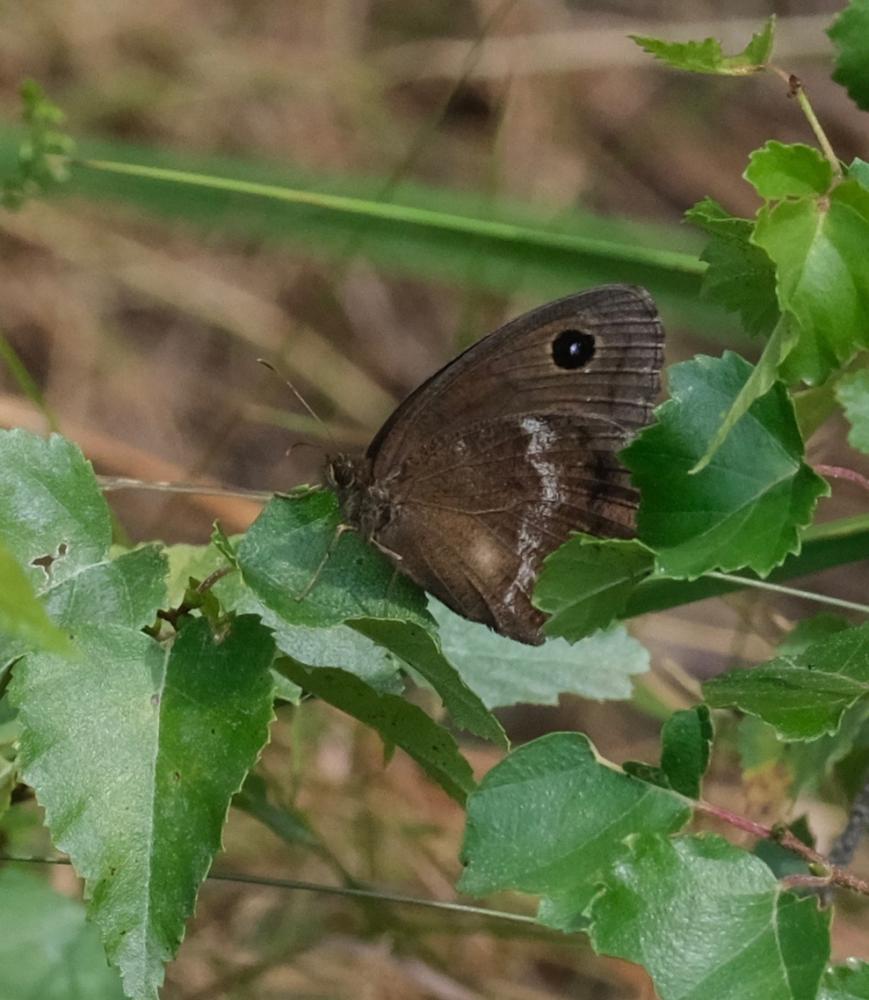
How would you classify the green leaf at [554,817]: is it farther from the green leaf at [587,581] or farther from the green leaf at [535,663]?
the green leaf at [535,663]

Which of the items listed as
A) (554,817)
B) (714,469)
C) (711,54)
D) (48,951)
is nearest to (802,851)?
(554,817)

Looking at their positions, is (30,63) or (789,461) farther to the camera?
(30,63)

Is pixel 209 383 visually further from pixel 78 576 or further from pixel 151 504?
pixel 78 576

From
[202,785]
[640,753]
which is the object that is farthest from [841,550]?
[640,753]

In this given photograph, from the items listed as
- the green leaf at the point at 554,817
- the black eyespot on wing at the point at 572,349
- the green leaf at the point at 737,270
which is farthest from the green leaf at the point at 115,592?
the black eyespot on wing at the point at 572,349

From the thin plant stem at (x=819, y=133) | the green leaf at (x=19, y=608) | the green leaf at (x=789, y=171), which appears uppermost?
the thin plant stem at (x=819, y=133)
